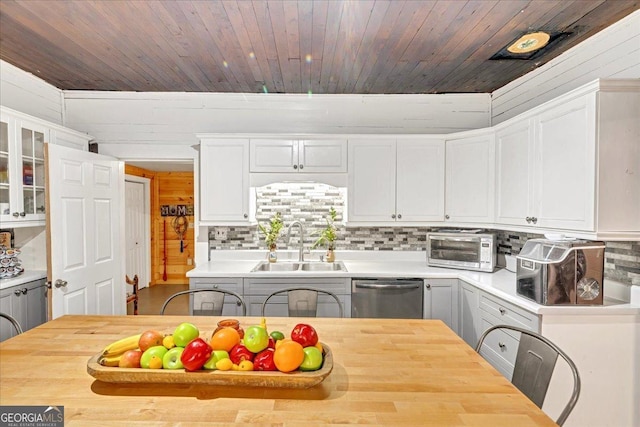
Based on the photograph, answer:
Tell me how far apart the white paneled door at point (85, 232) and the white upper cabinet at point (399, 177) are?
7.50ft

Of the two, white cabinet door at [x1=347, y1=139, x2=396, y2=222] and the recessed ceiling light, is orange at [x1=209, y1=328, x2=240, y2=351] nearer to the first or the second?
white cabinet door at [x1=347, y1=139, x2=396, y2=222]

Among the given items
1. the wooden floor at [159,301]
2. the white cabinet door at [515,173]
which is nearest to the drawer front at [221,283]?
the wooden floor at [159,301]

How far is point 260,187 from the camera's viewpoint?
349 cm

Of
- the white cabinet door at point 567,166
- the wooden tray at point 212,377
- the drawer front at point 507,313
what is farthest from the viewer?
the drawer front at point 507,313

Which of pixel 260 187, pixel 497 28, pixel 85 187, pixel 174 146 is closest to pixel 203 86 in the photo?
pixel 174 146

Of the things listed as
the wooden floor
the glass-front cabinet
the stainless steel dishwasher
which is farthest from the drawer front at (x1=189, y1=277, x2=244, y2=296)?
the wooden floor

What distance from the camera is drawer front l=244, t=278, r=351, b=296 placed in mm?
3023

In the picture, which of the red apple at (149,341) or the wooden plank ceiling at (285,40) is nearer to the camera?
the red apple at (149,341)

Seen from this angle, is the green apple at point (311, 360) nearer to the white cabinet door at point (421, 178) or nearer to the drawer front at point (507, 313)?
the drawer front at point (507, 313)

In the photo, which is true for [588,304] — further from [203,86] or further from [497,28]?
[203,86]

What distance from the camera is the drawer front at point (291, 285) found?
3.02m

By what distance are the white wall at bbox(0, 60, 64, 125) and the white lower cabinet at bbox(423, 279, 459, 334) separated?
3.83m

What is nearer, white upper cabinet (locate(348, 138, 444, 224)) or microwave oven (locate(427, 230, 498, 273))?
microwave oven (locate(427, 230, 498, 273))

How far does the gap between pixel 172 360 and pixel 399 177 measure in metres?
2.68
